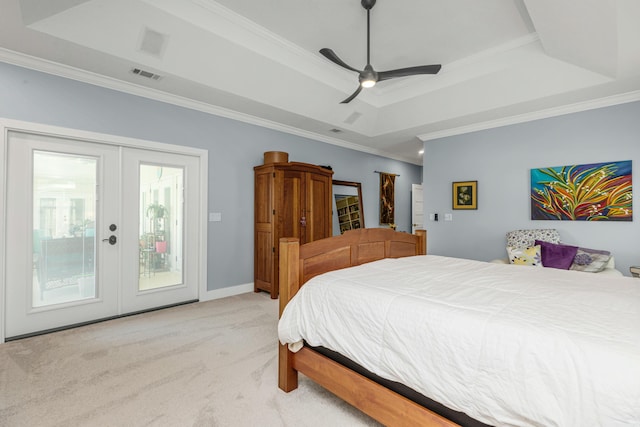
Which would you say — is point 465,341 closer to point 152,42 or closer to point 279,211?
point 279,211

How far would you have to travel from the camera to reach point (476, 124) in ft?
15.3

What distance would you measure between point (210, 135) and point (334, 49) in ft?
6.37

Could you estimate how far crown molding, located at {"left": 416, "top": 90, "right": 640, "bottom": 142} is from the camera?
11.7 ft

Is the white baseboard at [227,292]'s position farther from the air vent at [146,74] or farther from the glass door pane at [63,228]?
the air vent at [146,74]

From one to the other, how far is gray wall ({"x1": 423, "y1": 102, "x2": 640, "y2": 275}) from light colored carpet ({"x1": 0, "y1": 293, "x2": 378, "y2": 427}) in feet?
11.6

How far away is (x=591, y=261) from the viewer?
3.30 m

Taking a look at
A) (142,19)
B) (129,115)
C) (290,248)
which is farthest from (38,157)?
(290,248)

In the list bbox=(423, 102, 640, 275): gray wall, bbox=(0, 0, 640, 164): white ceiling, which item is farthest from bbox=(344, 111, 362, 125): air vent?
bbox=(423, 102, 640, 275): gray wall

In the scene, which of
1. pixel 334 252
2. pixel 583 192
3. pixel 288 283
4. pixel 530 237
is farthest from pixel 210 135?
pixel 583 192

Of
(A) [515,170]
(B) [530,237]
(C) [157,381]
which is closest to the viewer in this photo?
(C) [157,381]

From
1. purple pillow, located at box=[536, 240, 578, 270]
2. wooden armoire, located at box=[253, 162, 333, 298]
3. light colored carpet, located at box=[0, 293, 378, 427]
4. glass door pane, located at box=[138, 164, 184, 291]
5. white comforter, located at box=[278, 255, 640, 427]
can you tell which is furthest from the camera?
wooden armoire, located at box=[253, 162, 333, 298]

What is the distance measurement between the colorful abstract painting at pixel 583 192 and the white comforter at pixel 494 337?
7.65 feet

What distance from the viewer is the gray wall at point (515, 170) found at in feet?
11.8

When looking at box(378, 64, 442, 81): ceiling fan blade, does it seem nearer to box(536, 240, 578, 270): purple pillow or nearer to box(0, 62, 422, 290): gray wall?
box(0, 62, 422, 290): gray wall
